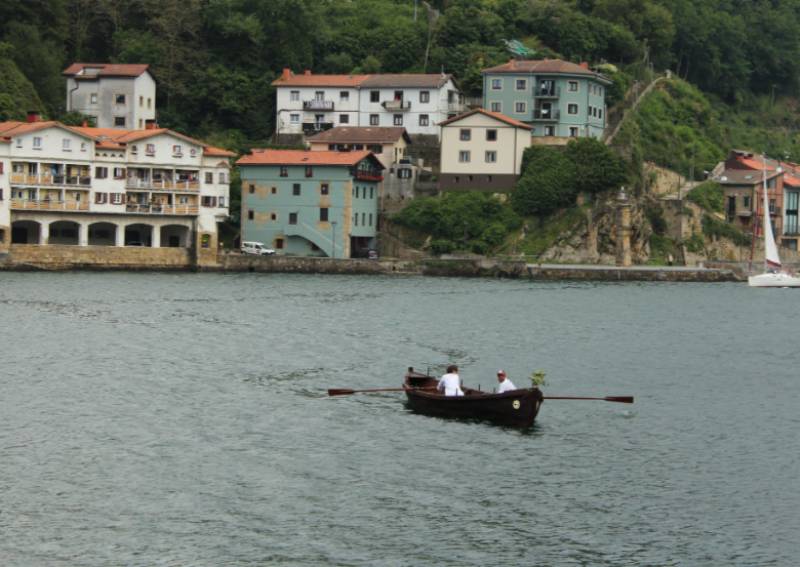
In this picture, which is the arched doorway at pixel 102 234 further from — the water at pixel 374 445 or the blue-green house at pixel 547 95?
the water at pixel 374 445

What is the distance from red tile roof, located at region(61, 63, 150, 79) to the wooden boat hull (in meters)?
72.5

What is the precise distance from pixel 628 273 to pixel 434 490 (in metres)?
67.1

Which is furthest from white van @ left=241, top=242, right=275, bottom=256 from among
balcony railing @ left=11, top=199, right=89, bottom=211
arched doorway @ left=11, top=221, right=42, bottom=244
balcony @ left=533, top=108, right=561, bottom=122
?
balcony @ left=533, top=108, right=561, bottom=122

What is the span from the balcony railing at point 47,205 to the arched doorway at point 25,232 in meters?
2.20

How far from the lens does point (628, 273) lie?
330ft

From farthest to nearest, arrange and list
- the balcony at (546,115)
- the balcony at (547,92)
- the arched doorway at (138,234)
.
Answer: the balcony at (546,115)
the balcony at (547,92)
the arched doorway at (138,234)

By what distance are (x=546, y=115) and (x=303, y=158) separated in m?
20.0

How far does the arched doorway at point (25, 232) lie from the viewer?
336ft

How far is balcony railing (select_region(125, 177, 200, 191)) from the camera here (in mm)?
103375

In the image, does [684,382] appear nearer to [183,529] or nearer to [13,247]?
[183,529]

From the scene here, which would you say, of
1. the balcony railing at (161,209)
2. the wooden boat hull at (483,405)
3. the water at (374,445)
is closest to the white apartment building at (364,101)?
the balcony railing at (161,209)

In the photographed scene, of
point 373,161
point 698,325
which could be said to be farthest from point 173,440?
point 373,161

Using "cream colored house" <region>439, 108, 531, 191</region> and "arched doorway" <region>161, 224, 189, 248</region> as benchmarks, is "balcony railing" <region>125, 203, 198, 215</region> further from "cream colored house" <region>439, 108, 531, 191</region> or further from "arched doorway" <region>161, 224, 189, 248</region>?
"cream colored house" <region>439, 108, 531, 191</region>

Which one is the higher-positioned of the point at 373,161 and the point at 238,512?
the point at 373,161
